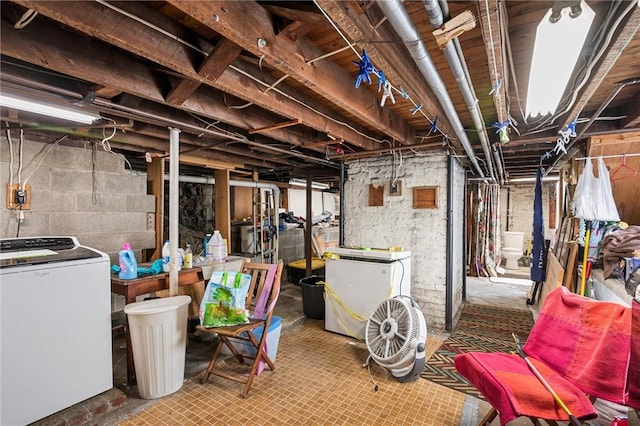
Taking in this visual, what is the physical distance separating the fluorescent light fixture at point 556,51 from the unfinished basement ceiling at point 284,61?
71 mm

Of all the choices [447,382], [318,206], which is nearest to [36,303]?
[447,382]

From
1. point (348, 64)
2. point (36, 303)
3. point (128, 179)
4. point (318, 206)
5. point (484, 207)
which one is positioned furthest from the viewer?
point (318, 206)

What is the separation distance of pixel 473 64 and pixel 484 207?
594 cm

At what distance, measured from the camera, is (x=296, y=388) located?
236 cm

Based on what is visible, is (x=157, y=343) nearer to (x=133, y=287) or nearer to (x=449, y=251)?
(x=133, y=287)

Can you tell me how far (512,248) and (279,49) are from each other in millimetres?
8080

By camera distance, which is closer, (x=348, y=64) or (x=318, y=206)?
(x=348, y=64)

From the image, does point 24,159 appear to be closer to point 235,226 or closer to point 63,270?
point 63,270

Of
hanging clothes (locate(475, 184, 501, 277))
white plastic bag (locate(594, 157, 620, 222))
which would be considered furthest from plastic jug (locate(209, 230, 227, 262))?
hanging clothes (locate(475, 184, 501, 277))

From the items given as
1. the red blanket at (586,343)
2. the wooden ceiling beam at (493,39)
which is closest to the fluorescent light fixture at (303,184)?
the wooden ceiling beam at (493,39)

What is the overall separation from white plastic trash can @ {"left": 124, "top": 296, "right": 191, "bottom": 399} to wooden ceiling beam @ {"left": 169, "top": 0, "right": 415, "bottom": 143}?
1.83 meters

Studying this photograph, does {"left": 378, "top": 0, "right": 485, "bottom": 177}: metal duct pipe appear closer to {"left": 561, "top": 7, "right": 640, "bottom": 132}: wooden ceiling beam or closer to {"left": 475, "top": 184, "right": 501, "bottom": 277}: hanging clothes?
{"left": 561, "top": 7, "right": 640, "bottom": 132}: wooden ceiling beam

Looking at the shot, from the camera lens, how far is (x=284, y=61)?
59.0 inches

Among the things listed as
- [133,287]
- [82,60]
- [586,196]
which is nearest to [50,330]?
[133,287]
